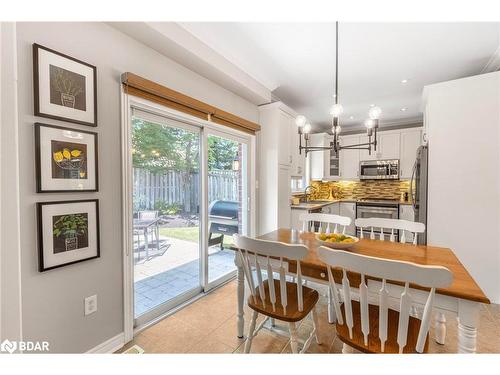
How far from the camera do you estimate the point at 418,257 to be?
1.52 m

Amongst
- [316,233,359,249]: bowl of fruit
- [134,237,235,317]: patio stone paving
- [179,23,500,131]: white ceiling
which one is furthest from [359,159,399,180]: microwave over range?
[134,237,235,317]: patio stone paving

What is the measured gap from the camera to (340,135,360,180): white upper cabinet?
5.09 meters

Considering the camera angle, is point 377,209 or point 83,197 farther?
point 377,209

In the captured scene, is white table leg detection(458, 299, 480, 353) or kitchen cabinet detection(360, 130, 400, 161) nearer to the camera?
white table leg detection(458, 299, 480, 353)

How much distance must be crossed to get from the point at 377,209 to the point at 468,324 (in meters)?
3.76

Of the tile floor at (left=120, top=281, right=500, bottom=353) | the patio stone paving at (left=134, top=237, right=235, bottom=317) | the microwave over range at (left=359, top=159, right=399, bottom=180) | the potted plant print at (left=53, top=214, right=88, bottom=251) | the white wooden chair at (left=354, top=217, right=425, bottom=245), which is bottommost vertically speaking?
the tile floor at (left=120, top=281, right=500, bottom=353)

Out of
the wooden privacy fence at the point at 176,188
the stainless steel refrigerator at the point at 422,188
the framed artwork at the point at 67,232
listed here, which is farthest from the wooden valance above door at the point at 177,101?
the stainless steel refrigerator at the point at 422,188

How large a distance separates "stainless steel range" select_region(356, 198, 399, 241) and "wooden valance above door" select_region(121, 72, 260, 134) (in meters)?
3.15

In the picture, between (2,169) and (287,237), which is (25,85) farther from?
(287,237)

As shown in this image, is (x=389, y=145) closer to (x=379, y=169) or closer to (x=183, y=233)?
(x=379, y=169)

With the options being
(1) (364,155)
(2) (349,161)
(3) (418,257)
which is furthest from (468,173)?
(2) (349,161)

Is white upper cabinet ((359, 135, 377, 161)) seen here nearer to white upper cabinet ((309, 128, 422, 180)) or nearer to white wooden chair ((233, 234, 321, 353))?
white upper cabinet ((309, 128, 422, 180))

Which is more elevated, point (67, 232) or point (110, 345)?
point (67, 232)
